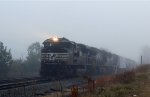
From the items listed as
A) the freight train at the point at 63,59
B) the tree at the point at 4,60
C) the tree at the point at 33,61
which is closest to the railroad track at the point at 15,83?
the freight train at the point at 63,59

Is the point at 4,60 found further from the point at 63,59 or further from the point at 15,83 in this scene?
the point at 15,83

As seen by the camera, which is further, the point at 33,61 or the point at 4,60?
the point at 33,61

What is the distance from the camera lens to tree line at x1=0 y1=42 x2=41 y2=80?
33.6 m

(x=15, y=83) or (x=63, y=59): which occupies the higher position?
(x=63, y=59)

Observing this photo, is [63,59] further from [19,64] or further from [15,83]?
[19,64]

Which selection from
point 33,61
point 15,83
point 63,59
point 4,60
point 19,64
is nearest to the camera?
point 15,83

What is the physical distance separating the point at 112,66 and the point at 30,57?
1311 centimetres

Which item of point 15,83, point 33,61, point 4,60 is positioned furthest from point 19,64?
point 15,83

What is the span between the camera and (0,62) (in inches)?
1297

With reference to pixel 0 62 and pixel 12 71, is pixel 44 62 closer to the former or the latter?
pixel 0 62

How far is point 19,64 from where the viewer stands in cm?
4131

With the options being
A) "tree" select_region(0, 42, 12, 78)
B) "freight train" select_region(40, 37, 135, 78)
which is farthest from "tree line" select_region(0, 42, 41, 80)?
"freight train" select_region(40, 37, 135, 78)

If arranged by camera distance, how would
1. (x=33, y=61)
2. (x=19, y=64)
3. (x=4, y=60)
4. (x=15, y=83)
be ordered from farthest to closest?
(x=33, y=61) → (x=19, y=64) → (x=4, y=60) → (x=15, y=83)

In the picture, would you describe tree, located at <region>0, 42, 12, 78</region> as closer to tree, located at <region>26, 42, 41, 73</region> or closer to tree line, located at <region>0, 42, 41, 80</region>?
tree line, located at <region>0, 42, 41, 80</region>
